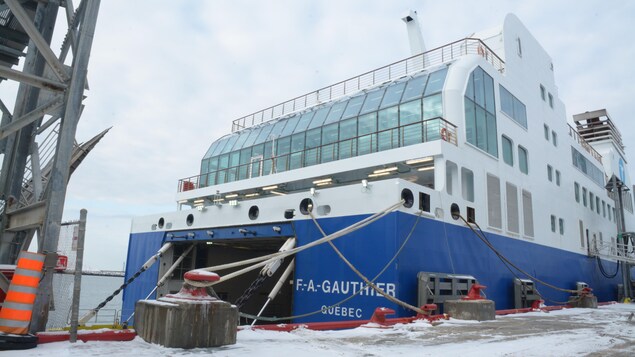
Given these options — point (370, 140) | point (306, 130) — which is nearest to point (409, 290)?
point (370, 140)

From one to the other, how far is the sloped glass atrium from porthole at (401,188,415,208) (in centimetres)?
252

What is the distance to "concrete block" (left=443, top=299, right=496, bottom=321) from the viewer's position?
10.4 m

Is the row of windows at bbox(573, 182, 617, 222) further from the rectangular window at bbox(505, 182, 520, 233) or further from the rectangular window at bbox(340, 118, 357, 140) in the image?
the rectangular window at bbox(340, 118, 357, 140)

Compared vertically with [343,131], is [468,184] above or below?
below

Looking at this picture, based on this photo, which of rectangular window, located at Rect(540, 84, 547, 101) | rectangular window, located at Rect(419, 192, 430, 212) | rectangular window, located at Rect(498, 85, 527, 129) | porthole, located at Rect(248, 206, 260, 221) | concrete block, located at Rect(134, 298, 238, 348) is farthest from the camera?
rectangular window, located at Rect(540, 84, 547, 101)

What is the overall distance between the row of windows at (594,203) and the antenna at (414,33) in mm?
11379

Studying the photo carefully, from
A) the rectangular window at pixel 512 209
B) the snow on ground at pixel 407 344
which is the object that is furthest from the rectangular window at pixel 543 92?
the snow on ground at pixel 407 344

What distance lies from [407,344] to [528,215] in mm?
12805

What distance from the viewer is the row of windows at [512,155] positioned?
16.8 meters

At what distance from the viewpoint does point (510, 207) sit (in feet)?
53.3

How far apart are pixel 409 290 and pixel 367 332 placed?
11.2ft

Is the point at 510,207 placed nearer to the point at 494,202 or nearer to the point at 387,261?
the point at 494,202

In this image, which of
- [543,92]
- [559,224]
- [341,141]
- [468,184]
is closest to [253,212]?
[341,141]

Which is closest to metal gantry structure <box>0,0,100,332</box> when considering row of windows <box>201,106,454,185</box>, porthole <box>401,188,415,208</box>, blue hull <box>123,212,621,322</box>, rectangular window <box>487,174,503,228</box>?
blue hull <box>123,212,621,322</box>
